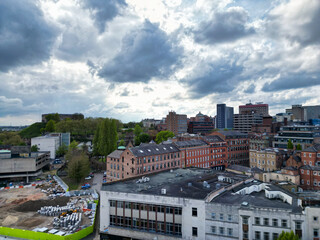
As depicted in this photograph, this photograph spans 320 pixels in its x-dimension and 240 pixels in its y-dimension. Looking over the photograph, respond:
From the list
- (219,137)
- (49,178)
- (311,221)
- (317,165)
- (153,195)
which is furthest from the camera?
(219,137)

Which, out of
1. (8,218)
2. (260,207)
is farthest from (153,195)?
(8,218)

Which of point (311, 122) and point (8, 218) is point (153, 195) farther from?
point (311, 122)

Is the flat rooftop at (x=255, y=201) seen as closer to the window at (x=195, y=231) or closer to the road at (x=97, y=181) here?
the window at (x=195, y=231)

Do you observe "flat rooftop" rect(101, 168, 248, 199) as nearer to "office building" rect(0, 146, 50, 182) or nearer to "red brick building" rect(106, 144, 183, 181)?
"red brick building" rect(106, 144, 183, 181)

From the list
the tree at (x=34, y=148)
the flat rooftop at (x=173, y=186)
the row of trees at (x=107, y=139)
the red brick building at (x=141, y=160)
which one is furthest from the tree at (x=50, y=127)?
the flat rooftop at (x=173, y=186)

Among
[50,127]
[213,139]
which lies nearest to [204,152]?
[213,139]

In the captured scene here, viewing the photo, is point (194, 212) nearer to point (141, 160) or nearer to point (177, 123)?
point (141, 160)
